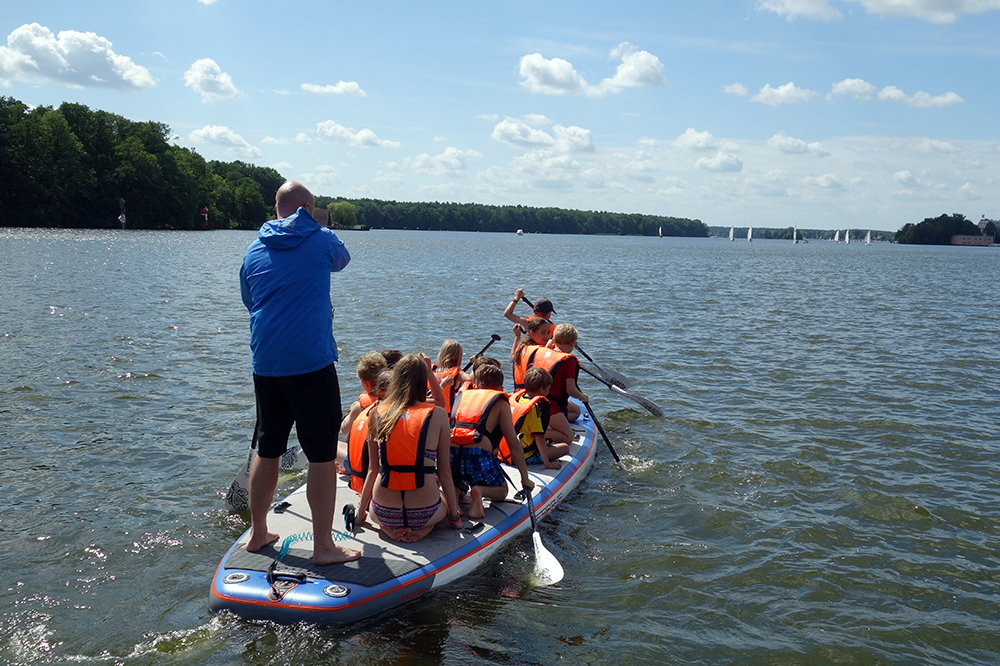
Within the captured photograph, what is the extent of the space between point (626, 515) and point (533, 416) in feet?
5.08

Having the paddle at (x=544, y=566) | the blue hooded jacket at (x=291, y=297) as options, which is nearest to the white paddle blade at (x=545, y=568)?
the paddle at (x=544, y=566)

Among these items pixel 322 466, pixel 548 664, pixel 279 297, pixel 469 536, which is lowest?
pixel 548 664

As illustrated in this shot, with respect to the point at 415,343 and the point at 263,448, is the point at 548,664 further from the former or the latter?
the point at 415,343

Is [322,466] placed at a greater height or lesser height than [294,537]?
greater

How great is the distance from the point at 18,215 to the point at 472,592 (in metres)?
80.1

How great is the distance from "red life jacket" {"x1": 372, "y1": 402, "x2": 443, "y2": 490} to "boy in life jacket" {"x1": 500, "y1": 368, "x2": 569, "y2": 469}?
2104 millimetres

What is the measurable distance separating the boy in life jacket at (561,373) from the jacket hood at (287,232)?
14.1 ft

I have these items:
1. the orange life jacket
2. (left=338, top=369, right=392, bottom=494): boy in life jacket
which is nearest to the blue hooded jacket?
(left=338, top=369, right=392, bottom=494): boy in life jacket

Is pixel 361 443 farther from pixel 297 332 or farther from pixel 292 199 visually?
pixel 292 199

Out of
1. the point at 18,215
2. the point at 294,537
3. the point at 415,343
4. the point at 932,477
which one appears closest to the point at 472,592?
the point at 294,537

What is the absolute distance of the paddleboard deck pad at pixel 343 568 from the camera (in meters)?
4.88

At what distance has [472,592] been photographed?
226 inches

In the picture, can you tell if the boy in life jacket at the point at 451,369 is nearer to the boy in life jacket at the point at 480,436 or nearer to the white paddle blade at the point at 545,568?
the boy in life jacket at the point at 480,436

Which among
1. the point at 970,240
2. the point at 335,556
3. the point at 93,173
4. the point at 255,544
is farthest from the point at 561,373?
the point at 970,240
